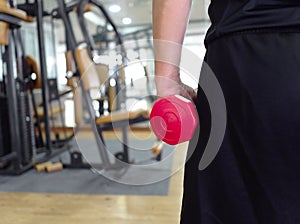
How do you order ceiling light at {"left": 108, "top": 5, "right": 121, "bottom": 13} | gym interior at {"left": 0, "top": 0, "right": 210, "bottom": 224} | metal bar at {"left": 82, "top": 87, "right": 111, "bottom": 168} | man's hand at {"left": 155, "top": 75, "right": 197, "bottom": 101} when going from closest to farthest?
man's hand at {"left": 155, "top": 75, "right": 197, "bottom": 101} → gym interior at {"left": 0, "top": 0, "right": 210, "bottom": 224} → metal bar at {"left": 82, "top": 87, "right": 111, "bottom": 168} → ceiling light at {"left": 108, "top": 5, "right": 121, "bottom": 13}

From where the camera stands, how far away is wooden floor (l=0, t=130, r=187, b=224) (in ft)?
5.86

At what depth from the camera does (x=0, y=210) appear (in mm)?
1936

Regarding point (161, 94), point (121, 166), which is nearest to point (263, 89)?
point (161, 94)

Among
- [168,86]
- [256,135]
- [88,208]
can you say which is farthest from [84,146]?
[256,135]

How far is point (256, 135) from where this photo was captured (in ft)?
1.87

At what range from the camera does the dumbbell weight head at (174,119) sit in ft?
1.86

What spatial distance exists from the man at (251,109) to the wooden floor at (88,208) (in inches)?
48.0

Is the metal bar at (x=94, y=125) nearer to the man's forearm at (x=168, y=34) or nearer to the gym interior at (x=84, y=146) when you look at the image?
the gym interior at (x=84, y=146)

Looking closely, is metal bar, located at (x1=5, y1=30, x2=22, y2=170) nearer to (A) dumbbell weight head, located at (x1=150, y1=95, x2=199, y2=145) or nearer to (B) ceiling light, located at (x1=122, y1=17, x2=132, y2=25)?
(B) ceiling light, located at (x1=122, y1=17, x2=132, y2=25)

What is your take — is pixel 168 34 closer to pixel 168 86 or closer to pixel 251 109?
pixel 168 86

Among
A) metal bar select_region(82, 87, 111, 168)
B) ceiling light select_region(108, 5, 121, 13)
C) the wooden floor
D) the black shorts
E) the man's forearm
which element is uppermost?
ceiling light select_region(108, 5, 121, 13)

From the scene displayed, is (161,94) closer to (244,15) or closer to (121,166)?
(244,15)

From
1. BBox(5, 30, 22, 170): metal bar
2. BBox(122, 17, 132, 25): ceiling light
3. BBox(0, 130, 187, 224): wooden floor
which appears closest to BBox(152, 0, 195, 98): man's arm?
BBox(0, 130, 187, 224): wooden floor

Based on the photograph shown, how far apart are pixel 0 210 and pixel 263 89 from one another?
188 centimetres
